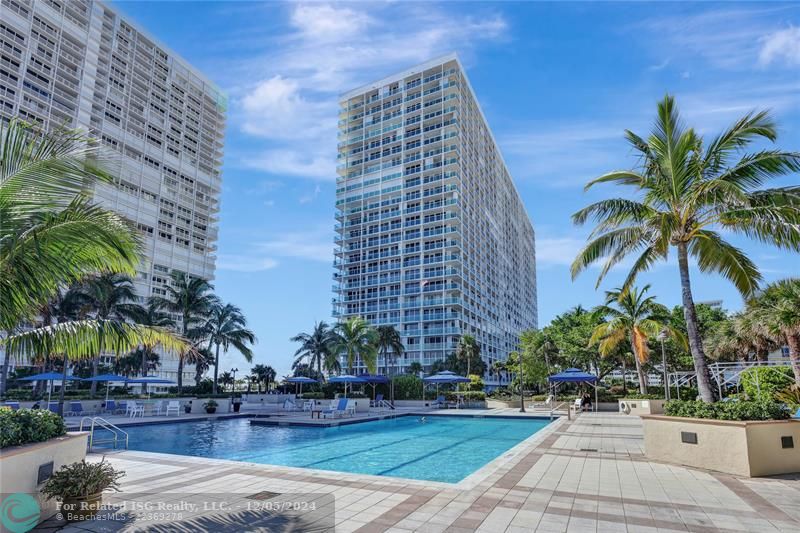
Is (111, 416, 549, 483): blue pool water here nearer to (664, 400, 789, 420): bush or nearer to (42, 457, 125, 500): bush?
(664, 400, 789, 420): bush

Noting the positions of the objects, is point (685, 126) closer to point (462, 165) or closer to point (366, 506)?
point (366, 506)

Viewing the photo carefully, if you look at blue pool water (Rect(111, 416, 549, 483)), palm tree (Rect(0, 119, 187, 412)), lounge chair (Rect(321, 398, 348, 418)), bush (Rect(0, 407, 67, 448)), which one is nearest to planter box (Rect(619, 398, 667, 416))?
blue pool water (Rect(111, 416, 549, 483))

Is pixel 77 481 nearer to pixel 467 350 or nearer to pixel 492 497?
pixel 492 497

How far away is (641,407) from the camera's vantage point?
23.9 meters

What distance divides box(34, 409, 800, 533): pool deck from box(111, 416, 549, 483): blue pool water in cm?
319

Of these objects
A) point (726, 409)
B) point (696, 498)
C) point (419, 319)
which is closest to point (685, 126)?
point (726, 409)

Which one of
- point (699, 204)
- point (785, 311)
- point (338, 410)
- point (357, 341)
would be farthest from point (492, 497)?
point (357, 341)

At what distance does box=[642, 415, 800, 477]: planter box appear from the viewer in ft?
27.4

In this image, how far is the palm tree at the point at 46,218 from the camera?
571cm

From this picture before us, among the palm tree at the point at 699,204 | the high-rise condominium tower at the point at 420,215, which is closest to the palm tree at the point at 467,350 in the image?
the high-rise condominium tower at the point at 420,215

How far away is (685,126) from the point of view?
11.1 metres

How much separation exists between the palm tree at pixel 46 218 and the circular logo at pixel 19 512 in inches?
89.8

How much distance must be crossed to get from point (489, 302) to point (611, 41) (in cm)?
7976

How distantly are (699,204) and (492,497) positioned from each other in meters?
9.06
